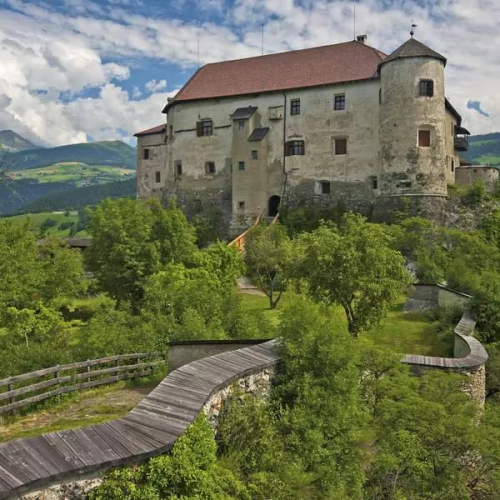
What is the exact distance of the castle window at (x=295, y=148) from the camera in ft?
158

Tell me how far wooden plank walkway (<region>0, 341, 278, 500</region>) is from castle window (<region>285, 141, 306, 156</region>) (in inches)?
1638

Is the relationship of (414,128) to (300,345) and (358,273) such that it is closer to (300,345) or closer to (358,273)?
(358,273)

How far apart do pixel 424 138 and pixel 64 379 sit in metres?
35.8

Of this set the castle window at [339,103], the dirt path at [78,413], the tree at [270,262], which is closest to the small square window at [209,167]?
the castle window at [339,103]

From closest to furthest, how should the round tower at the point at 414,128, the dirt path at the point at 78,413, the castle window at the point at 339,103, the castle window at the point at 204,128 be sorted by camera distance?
the dirt path at the point at 78,413 → the round tower at the point at 414,128 → the castle window at the point at 339,103 → the castle window at the point at 204,128

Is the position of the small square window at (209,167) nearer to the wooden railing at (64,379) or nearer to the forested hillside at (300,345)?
the forested hillside at (300,345)

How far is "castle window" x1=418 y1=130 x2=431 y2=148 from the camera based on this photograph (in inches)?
1647

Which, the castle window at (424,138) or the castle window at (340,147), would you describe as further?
the castle window at (340,147)

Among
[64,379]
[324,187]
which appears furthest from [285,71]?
[64,379]

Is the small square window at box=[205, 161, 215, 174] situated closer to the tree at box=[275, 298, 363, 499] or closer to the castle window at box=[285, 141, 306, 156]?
the castle window at box=[285, 141, 306, 156]

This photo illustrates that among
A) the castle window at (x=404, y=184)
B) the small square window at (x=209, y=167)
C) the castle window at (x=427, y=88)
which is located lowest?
the castle window at (x=404, y=184)

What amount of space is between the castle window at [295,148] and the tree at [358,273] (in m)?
29.4

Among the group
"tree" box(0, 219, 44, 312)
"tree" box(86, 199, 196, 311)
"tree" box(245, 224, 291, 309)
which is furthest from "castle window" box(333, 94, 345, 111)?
"tree" box(0, 219, 44, 312)

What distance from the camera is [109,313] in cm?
2380
